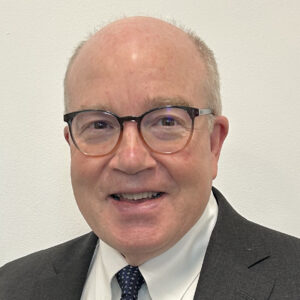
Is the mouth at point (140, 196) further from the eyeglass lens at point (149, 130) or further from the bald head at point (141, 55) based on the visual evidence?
the bald head at point (141, 55)

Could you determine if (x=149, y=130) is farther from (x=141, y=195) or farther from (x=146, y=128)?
(x=141, y=195)

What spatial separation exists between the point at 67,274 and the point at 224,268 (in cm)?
51

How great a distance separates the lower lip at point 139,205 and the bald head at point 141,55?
0.32m

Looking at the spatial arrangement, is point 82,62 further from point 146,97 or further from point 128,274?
point 128,274

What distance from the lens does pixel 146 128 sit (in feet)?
3.53

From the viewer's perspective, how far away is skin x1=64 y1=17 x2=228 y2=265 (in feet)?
3.51

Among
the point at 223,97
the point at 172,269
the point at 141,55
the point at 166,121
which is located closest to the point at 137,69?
the point at 141,55

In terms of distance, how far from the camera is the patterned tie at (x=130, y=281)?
3.79 ft

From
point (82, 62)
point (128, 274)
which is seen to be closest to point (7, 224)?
point (128, 274)

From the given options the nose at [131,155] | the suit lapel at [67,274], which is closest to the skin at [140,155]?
the nose at [131,155]

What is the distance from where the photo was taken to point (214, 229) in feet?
3.96

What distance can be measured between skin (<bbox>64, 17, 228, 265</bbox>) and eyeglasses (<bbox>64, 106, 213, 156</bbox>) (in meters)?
0.02

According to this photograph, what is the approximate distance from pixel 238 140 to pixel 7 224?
99cm

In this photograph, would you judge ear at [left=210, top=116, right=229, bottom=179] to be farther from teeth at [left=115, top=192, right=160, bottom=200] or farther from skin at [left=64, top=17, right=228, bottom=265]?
teeth at [left=115, top=192, right=160, bottom=200]
